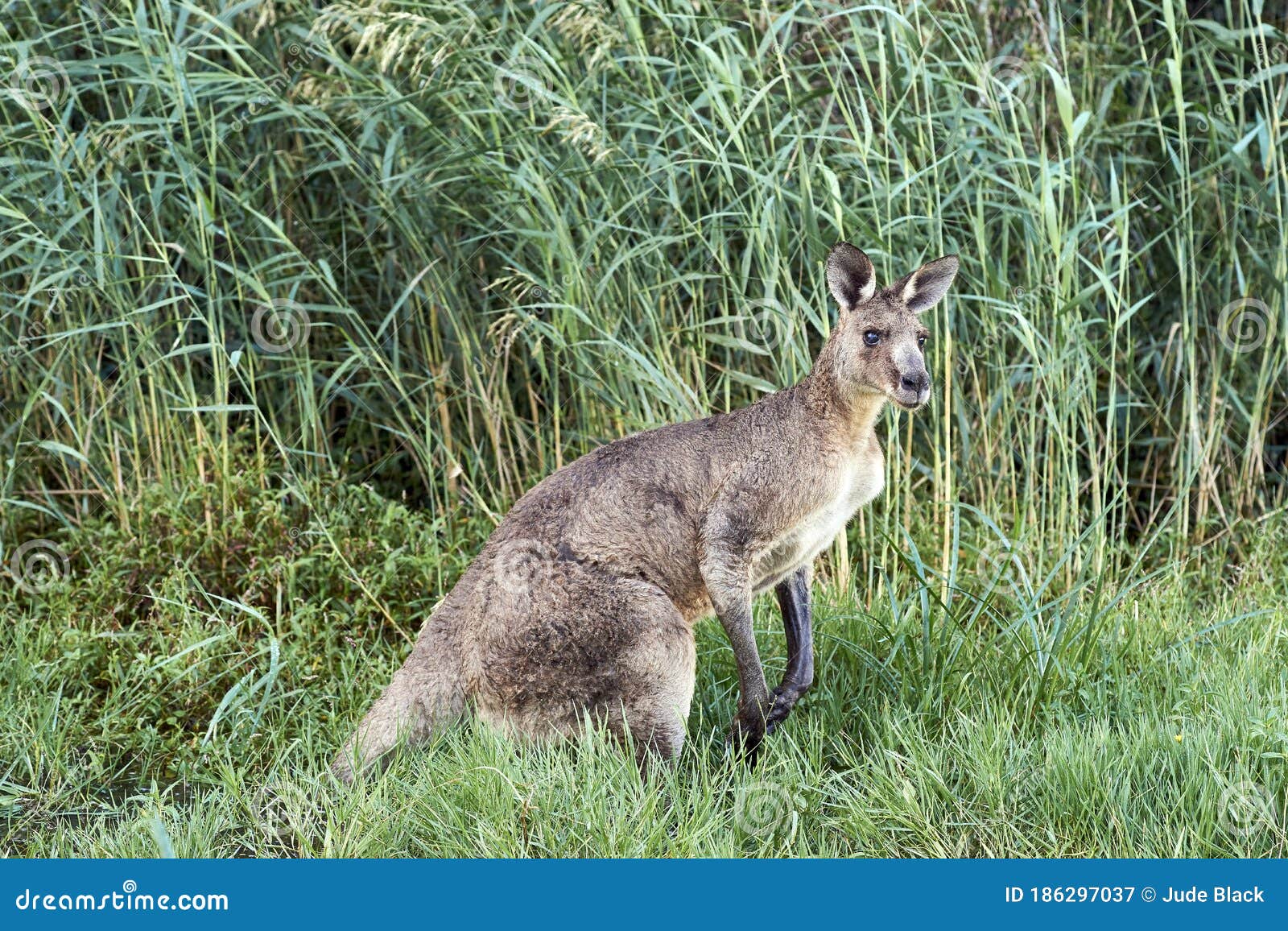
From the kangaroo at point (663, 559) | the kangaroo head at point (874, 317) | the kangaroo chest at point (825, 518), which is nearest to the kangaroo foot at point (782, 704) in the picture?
the kangaroo at point (663, 559)

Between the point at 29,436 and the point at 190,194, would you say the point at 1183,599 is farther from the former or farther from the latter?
the point at 29,436

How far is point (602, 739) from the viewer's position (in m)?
3.91

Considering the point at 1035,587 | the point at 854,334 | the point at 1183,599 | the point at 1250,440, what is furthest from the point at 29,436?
the point at 1250,440

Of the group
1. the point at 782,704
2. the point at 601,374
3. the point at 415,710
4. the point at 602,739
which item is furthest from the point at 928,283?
the point at 415,710

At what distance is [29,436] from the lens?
5.91 metres

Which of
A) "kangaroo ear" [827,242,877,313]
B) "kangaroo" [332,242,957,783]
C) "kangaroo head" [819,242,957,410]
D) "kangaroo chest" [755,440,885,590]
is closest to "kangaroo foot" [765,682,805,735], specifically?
"kangaroo" [332,242,957,783]

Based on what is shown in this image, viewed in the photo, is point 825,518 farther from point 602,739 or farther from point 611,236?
point 611,236

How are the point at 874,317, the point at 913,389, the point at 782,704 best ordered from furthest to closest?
the point at 782,704 → the point at 874,317 → the point at 913,389

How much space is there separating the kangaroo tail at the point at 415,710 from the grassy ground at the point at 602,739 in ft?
0.24

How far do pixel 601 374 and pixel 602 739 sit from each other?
194cm

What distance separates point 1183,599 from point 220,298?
11.9ft

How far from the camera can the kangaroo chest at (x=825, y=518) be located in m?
4.11

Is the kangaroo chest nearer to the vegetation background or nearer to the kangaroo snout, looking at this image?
the kangaroo snout

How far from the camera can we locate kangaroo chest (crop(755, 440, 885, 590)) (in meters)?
4.11
